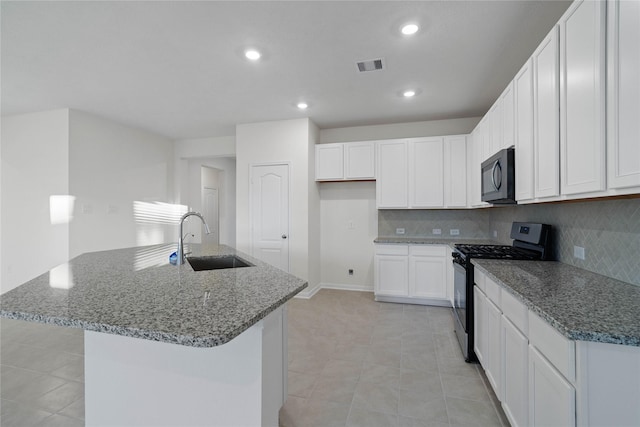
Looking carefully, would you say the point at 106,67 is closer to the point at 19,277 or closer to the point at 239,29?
the point at 239,29

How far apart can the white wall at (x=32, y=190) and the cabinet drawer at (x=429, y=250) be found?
15.4 feet

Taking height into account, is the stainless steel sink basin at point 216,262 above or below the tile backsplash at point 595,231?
below

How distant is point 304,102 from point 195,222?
3.94m

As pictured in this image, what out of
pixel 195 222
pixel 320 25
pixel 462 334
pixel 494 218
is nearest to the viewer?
pixel 320 25

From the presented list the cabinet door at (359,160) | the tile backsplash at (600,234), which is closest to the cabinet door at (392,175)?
the cabinet door at (359,160)

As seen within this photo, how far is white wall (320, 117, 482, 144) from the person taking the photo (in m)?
4.37

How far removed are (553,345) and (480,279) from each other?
1.12m

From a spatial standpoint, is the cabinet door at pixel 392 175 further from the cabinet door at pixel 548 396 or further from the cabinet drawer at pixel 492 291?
the cabinet door at pixel 548 396

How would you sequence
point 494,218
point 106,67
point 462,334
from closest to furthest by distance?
point 462,334 < point 106,67 < point 494,218

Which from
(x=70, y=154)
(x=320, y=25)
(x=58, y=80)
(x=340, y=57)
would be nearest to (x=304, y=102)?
(x=340, y=57)

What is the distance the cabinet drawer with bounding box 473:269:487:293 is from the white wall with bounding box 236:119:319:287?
242 cm

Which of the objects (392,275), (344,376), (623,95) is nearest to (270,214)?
(392,275)

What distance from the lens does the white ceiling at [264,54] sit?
2.07 meters

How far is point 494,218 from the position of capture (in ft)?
13.1
